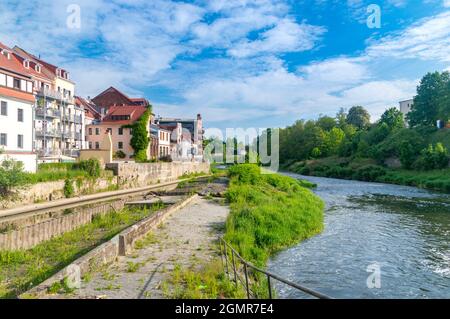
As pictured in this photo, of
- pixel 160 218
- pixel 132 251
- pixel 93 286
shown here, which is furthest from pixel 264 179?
pixel 93 286

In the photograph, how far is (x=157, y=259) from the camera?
11164mm

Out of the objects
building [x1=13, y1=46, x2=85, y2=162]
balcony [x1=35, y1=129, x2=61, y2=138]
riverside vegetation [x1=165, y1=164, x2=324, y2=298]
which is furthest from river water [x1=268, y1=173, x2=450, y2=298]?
balcony [x1=35, y1=129, x2=61, y2=138]

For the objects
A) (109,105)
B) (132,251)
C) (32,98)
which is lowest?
(132,251)

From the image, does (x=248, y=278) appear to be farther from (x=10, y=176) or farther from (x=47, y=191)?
(x=47, y=191)

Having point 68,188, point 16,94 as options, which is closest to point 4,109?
point 16,94

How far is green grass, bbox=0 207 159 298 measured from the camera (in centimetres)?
968

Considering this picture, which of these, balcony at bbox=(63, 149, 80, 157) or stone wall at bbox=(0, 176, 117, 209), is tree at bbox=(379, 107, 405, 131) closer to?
balcony at bbox=(63, 149, 80, 157)

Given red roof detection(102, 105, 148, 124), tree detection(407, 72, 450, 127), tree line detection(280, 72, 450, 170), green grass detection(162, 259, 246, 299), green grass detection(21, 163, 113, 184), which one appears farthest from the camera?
tree detection(407, 72, 450, 127)

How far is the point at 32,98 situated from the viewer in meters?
31.3

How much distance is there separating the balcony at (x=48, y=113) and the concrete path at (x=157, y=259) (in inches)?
1222

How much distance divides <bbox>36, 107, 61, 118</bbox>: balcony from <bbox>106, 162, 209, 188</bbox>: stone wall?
483 inches

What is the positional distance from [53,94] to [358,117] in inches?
3915
